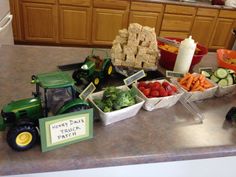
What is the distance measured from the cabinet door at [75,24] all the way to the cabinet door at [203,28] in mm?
1638

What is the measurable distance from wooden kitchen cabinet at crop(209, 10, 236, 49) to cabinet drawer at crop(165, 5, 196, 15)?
0.47m

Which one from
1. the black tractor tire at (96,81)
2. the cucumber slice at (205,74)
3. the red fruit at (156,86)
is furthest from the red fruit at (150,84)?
the cucumber slice at (205,74)

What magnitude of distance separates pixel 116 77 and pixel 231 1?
3151mm

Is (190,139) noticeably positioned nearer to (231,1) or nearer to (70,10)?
(70,10)

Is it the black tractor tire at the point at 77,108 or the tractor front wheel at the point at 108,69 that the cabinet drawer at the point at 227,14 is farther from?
the black tractor tire at the point at 77,108

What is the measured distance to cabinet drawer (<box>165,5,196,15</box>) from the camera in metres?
3.25

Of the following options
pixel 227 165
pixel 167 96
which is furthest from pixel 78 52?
pixel 227 165

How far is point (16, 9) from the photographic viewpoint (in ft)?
9.93

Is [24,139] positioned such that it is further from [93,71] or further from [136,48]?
[136,48]

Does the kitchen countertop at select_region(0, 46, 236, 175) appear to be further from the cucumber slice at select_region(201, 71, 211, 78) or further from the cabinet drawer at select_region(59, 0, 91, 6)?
the cabinet drawer at select_region(59, 0, 91, 6)

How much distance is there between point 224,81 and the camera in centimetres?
101

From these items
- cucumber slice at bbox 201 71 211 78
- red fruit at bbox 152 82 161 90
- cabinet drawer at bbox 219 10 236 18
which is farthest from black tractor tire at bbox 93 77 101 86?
cabinet drawer at bbox 219 10 236 18

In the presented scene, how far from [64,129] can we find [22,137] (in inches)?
4.4

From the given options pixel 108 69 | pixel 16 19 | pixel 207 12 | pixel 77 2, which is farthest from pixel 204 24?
pixel 108 69
